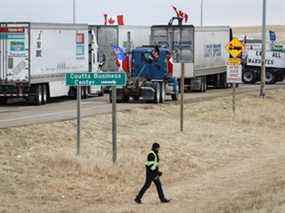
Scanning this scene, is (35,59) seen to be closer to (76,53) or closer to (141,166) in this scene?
(76,53)

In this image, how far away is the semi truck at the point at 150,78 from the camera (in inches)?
1427

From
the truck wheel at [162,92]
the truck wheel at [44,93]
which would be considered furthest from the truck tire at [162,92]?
the truck wheel at [44,93]

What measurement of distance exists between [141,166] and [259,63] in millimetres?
37243

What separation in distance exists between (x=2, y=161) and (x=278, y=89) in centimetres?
3467

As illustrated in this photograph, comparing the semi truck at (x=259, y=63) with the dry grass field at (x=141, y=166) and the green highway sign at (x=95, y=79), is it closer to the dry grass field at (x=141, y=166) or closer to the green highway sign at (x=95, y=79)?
the dry grass field at (x=141, y=166)

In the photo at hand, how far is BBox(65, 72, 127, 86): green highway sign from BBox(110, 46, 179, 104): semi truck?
1601cm

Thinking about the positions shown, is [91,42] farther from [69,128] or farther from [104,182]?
[104,182]

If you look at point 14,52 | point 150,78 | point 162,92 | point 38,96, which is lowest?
point 38,96

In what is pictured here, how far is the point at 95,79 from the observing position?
19703mm

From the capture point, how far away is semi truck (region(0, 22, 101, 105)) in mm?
34469

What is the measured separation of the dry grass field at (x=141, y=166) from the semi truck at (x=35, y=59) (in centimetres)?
539

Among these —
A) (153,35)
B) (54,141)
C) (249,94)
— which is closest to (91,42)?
(153,35)

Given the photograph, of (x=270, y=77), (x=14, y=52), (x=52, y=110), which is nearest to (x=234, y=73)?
(x=52, y=110)

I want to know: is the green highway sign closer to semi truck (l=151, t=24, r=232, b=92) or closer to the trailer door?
the trailer door
